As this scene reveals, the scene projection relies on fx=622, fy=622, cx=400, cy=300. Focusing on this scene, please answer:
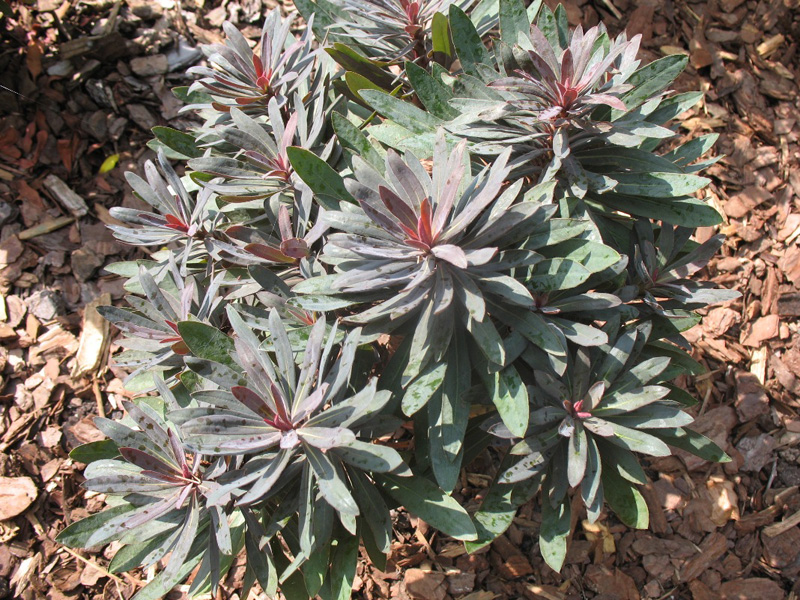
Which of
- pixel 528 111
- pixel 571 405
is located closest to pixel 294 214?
pixel 528 111

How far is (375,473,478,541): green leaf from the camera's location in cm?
174

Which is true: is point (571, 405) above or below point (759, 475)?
above

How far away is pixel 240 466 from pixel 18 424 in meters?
1.92

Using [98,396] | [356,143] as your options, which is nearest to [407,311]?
[356,143]

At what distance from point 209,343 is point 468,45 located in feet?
4.17

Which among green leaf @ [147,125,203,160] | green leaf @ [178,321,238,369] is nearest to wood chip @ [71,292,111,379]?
green leaf @ [147,125,203,160]

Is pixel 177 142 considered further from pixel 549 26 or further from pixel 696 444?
pixel 696 444

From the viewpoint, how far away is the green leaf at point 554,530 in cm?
187

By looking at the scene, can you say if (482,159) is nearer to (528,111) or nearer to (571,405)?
(528,111)

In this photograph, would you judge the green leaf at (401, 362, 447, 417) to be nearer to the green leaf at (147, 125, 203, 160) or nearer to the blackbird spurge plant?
the blackbird spurge plant

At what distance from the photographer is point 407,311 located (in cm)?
159

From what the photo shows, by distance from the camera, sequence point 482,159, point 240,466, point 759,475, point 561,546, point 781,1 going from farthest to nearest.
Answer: point 781,1, point 759,475, point 482,159, point 561,546, point 240,466

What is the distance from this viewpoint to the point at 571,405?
1809 millimetres

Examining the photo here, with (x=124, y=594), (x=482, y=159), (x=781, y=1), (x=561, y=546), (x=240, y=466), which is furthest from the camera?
(x=781, y=1)
